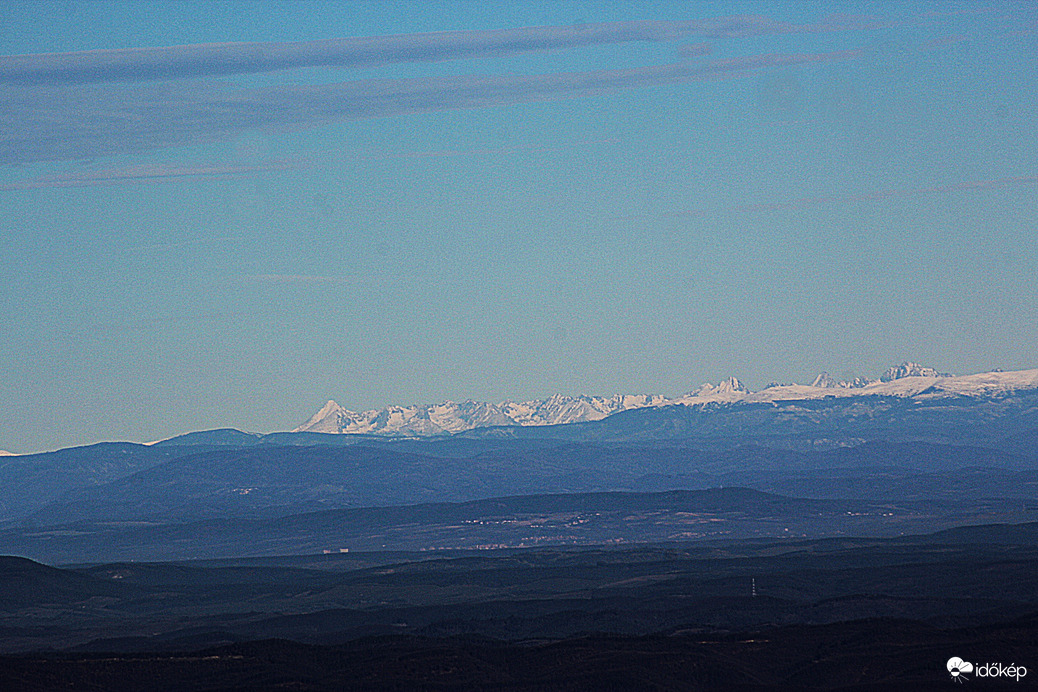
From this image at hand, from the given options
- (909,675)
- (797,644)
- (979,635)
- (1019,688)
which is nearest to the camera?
(1019,688)

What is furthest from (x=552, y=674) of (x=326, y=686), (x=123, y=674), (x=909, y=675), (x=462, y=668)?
(x=123, y=674)

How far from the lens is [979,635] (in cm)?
16462

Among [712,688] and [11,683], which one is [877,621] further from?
[11,683]

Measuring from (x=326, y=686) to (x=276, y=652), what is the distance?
626 inches

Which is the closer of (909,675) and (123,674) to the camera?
(909,675)

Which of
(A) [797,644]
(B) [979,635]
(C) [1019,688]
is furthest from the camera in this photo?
(A) [797,644]

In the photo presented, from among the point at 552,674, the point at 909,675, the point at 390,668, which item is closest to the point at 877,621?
the point at 909,675

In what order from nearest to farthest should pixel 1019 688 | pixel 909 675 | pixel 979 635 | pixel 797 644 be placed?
pixel 1019 688
pixel 909 675
pixel 979 635
pixel 797 644

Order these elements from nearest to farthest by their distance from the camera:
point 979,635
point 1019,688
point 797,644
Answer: point 1019,688 → point 979,635 → point 797,644

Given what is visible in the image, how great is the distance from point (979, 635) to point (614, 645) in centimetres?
3897

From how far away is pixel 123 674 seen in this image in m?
175

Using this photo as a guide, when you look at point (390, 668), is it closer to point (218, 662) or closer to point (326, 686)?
point (326, 686)

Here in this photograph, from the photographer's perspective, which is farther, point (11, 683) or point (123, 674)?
point (123, 674)

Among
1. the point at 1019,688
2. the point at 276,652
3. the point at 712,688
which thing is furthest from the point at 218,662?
the point at 1019,688
